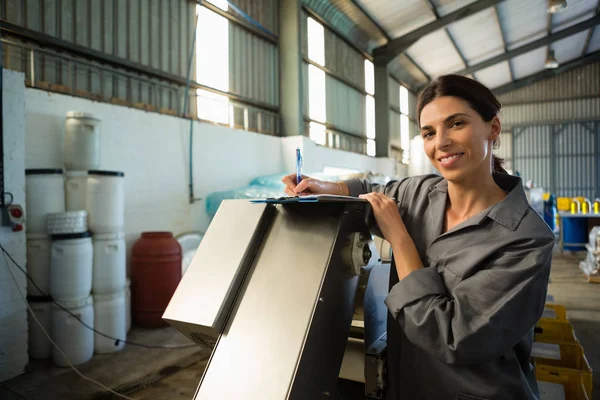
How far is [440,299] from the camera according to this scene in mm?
765

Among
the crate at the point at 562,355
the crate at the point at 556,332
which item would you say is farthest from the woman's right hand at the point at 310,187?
the crate at the point at 556,332

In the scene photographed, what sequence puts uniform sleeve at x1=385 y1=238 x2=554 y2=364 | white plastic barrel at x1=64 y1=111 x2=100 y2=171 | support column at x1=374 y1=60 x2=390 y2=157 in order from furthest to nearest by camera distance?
support column at x1=374 y1=60 x2=390 y2=157 < white plastic barrel at x1=64 y1=111 x2=100 y2=171 < uniform sleeve at x1=385 y1=238 x2=554 y2=364

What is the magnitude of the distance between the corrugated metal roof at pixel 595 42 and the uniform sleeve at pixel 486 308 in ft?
38.2

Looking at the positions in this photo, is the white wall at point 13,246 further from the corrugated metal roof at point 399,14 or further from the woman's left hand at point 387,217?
the corrugated metal roof at point 399,14

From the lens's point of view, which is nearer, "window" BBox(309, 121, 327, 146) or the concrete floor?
the concrete floor

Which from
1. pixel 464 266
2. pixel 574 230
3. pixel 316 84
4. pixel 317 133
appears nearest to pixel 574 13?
pixel 574 230

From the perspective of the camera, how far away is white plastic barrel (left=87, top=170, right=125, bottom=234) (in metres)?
2.57

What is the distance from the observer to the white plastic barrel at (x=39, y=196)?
2447 mm

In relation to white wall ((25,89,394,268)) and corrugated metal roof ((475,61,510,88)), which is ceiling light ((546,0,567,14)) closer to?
corrugated metal roof ((475,61,510,88))

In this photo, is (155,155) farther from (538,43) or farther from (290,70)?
(538,43)

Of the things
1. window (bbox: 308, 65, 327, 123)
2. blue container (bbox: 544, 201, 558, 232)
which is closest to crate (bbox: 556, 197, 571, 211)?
blue container (bbox: 544, 201, 558, 232)

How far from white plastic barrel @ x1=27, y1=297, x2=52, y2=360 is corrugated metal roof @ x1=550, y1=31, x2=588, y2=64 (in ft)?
38.1

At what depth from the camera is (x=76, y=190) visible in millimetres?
2594

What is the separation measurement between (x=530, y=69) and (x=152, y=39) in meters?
11.1
